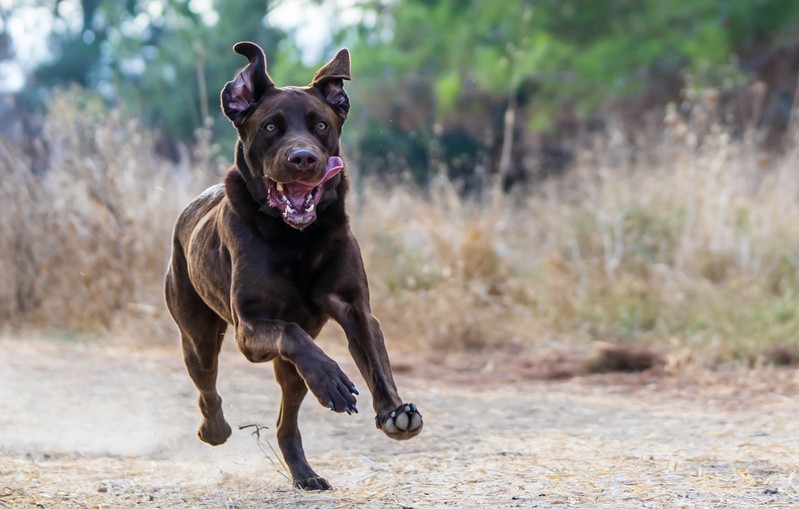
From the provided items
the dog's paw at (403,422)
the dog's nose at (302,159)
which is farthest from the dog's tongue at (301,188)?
the dog's paw at (403,422)

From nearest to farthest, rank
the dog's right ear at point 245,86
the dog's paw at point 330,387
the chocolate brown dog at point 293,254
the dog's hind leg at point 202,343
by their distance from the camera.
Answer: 1. the dog's paw at point 330,387
2. the chocolate brown dog at point 293,254
3. the dog's right ear at point 245,86
4. the dog's hind leg at point 202,343

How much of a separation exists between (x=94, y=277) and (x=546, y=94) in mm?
7779

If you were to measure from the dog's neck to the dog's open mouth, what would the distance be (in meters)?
0.05

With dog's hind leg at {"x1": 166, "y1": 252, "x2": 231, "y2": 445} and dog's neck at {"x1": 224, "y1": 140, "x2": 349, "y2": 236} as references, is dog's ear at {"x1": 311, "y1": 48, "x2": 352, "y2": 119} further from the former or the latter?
dog's hind leg at {"x1": 166, "y1": 252, "x2": 231, "y2": 445}

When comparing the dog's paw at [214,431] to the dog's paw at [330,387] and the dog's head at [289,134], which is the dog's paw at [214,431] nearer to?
the dog's head at [289,134]

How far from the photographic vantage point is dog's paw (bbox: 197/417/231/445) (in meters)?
5.13

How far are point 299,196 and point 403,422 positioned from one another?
39.9 inches

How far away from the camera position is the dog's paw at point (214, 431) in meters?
5.13

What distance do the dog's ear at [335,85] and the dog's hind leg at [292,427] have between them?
1099 mm

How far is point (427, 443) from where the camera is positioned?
5.68 meters

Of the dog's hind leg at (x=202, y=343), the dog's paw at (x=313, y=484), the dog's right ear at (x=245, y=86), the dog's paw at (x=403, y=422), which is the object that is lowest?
the dog's paw at (x=313, y=484)

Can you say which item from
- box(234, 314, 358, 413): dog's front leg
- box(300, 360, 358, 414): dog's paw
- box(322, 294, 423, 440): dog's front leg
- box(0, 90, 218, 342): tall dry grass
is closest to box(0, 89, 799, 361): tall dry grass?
box(0, 90, 218, 342): tall dry grass

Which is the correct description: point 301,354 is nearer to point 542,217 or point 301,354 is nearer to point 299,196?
point 299,196

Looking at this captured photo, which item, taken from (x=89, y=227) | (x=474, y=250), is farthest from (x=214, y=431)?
(x=89, y=227)
